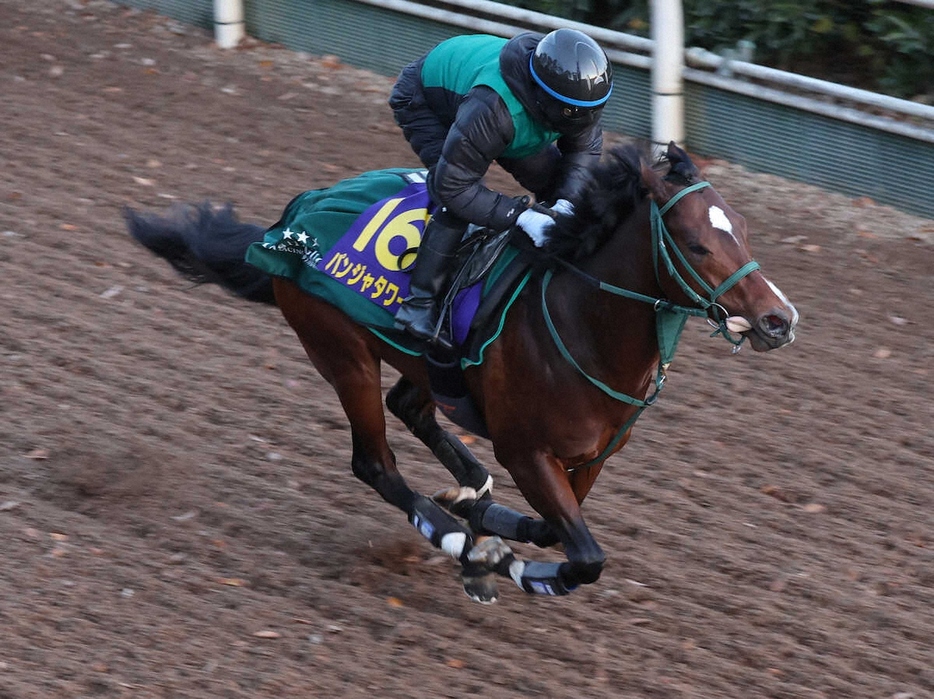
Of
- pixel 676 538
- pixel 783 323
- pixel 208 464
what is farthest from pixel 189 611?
pixel 783 323

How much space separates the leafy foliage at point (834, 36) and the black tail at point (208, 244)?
16.6 feet

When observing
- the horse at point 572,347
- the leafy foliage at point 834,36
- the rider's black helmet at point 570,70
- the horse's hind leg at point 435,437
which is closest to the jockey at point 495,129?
the rider's black helmet at point 570,70

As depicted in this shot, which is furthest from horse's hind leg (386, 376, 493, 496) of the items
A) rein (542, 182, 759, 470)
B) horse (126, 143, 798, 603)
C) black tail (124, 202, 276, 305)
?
rein (542, 182, 759, 470)

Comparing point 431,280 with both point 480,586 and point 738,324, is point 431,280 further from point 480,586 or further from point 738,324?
point 738,324

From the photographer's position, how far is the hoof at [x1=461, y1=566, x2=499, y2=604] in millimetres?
4879

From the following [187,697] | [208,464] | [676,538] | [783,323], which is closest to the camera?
[783,323]

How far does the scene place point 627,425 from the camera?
14.7 feet

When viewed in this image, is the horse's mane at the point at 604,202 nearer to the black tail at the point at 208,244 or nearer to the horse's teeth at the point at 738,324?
the horse's teeth at the point at 738,324

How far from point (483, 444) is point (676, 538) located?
1.34 meters

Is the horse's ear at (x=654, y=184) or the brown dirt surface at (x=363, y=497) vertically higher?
the horse's ear at (x=654, y=184)

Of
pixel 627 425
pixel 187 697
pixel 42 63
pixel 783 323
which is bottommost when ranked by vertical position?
pixel 42 63

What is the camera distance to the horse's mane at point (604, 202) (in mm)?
4242

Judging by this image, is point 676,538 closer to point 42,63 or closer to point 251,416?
point 251,416

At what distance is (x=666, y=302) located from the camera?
162 inches
